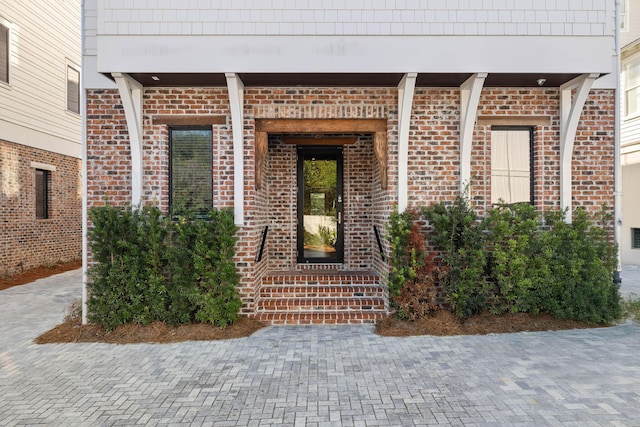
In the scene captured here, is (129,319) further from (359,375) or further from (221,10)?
(221,10)

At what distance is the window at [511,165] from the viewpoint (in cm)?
562

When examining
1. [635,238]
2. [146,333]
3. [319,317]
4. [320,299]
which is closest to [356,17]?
[320,299]

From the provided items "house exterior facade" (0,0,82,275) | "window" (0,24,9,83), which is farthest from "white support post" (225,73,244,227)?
"window" (0,24,9,83)

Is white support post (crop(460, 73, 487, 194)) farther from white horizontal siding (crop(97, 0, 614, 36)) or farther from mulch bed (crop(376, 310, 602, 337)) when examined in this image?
mulch bed (crop(376, 310, 602, 337))


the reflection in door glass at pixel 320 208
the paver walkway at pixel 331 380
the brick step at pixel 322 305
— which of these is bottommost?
the paver walkway at pixel 331 380

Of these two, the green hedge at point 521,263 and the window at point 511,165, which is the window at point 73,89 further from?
the window at point 511,165

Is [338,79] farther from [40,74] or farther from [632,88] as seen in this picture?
[632,88]

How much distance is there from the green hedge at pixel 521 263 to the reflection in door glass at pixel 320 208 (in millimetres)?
2165

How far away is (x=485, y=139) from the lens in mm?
5547

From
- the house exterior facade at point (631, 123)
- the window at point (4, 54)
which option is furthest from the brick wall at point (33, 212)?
the house exterior facade at point (631, 123)

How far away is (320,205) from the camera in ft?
23.6

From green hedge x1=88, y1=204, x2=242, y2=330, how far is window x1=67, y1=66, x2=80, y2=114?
346 inches

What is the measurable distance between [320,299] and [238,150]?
247cm

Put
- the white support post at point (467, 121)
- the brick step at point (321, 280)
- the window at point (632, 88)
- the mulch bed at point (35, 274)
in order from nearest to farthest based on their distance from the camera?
the white support post at point (467, 121) < the brick step at point (321, 280) < the mulch bed at point (35, 274) < the window at point (632, 88)
